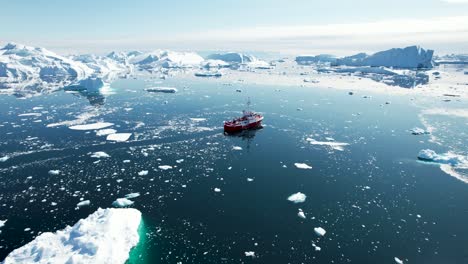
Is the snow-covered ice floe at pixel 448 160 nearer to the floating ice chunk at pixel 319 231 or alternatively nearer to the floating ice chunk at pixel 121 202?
the floating ice chunk at pixel 319 231

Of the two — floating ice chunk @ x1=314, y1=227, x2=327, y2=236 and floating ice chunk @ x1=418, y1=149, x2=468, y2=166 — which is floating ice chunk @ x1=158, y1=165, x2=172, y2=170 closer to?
floating ice chunk @ x1=314, y1=227, x2=327, y2=236

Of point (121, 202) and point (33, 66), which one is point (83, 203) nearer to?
point (121, 202)

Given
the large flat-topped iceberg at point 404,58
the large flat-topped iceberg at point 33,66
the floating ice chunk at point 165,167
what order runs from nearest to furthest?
1. the floating ice chunk at point 165,167
2. the large flat-topped iceberg at point 33,66
3. the large flat-topped iceberg at point 404,58

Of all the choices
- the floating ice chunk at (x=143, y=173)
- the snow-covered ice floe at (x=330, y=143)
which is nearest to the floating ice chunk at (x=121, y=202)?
the floating ice chunk at (x=143, y=173)

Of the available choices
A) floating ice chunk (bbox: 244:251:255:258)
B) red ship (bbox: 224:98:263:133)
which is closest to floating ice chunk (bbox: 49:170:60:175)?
floating ice chunk (bbox: 244:251:255:258)

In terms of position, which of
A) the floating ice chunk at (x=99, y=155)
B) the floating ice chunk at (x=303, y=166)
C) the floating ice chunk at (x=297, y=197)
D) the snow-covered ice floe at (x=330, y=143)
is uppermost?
the floating ice chunk at (x=99, y=155)

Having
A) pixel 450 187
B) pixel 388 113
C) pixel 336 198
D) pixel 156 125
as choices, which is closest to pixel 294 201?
pixel 336 198

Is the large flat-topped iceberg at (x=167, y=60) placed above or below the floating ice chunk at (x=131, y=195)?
above
